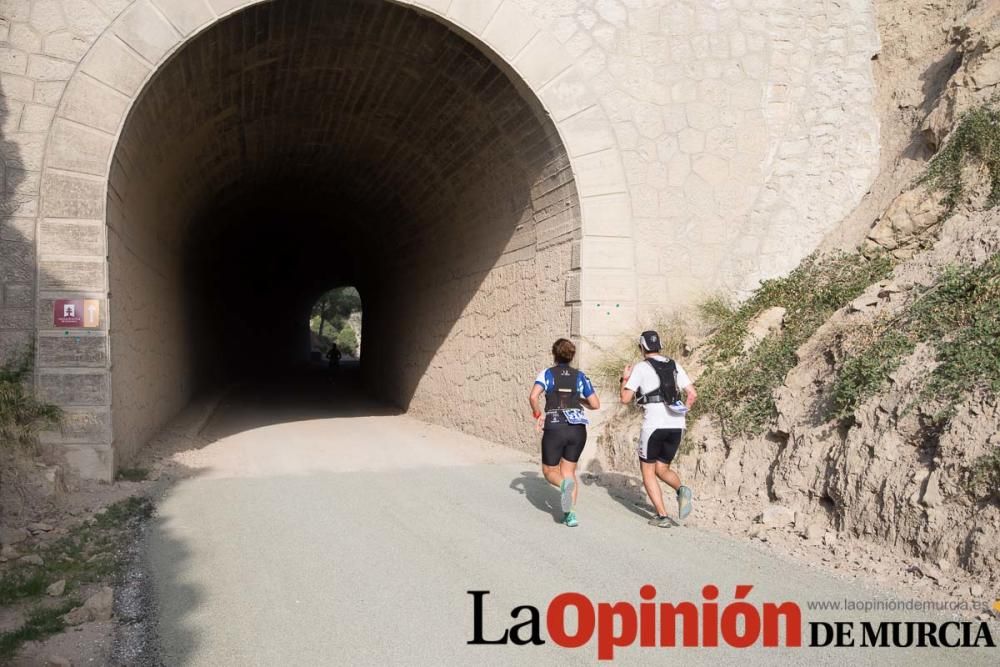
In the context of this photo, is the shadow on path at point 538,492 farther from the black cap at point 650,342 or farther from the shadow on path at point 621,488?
the black cap at point 650,342

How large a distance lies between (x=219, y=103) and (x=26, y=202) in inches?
130

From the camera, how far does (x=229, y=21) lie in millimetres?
7328

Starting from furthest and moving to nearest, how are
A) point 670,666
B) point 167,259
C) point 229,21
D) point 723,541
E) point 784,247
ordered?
point 167,259 < point 784,247 < point 229,21 < point 723,541 < point 670,666

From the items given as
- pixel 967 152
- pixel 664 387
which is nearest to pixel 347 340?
pixel 967 152

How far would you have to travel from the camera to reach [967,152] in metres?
6.79

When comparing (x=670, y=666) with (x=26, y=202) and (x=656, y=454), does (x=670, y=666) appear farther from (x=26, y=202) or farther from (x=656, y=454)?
(x=26, y=202)

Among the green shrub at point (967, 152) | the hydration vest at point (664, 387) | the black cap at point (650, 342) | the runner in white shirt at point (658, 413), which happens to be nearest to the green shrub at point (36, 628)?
the runner in white shirt at point (658, 413)

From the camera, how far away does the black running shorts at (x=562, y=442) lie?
5480 millimetres

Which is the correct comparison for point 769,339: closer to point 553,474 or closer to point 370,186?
point 553,474

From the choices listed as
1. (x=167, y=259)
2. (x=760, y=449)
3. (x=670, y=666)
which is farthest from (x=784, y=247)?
(x=167, y=259)

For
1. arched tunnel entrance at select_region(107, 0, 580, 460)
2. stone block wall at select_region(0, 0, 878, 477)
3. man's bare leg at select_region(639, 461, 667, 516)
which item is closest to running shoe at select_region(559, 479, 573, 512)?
man's bare leg at select_region(639, 461, 667, 516)

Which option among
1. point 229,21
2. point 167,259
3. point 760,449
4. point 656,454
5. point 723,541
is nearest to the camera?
point 723,541

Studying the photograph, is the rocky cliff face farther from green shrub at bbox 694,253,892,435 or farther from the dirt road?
the dirt road

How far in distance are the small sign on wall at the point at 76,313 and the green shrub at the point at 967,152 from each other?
26.3 feet
